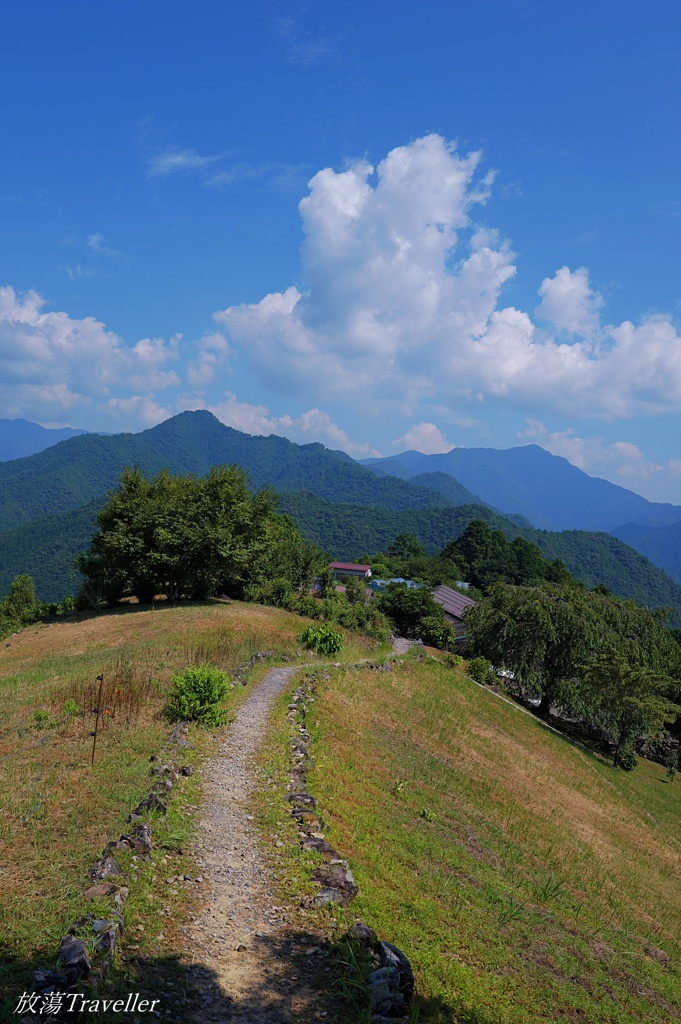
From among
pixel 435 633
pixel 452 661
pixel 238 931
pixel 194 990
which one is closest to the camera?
pixel 194 990

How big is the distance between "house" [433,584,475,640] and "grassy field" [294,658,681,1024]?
140 ft

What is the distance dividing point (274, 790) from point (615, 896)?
25.9ft

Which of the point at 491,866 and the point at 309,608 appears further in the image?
the point at 309,608

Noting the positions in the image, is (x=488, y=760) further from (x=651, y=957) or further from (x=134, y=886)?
(x=134, y=886)

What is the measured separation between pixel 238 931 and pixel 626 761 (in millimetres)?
34054

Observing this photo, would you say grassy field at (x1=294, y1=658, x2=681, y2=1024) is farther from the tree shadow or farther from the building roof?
the building roof

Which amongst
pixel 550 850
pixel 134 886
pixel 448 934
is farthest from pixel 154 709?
pixel 550 850

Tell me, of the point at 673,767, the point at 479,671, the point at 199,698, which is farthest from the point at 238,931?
the point at 673,767

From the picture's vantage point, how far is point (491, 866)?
994 cm

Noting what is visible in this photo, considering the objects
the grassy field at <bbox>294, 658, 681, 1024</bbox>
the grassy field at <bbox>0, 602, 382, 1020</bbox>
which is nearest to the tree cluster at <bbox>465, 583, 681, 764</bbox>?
the grassy field at <bbox>294, 658, 681, 1024</bbox>

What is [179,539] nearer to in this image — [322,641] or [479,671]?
[322,641]

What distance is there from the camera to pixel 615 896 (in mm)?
11352

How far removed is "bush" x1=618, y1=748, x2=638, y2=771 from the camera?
32406mm

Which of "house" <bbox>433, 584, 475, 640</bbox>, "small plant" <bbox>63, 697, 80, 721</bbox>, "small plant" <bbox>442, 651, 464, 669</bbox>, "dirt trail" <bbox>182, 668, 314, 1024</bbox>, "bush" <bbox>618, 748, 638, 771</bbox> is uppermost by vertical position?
"dirt trail" <bbox>182, 668, 314, 1024</bbox>
